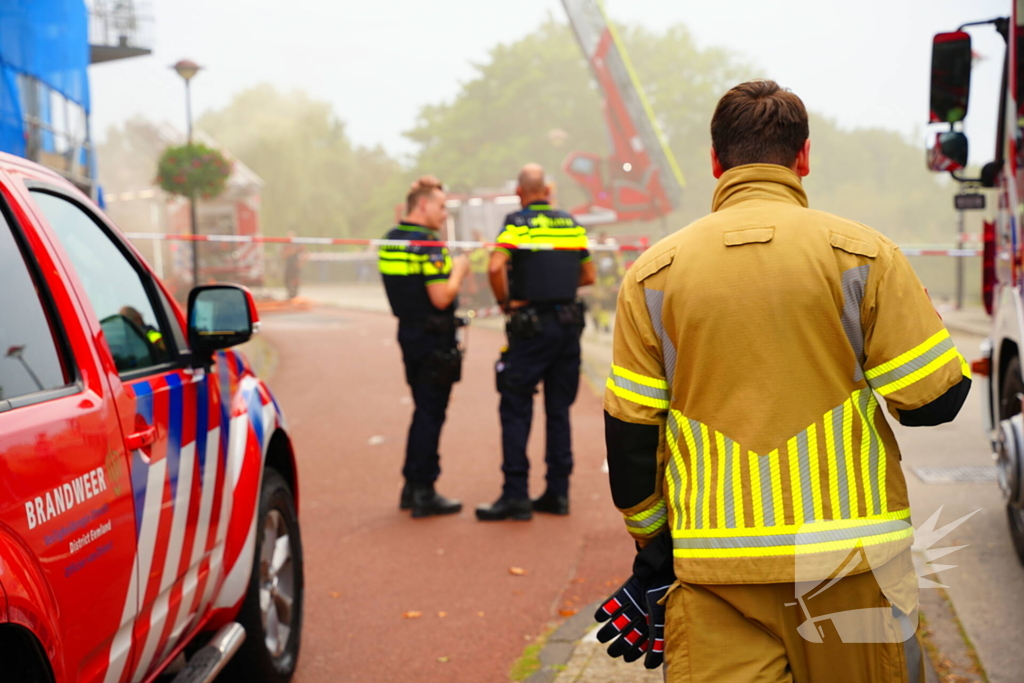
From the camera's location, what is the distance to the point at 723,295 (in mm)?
2088

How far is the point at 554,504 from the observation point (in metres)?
6.29

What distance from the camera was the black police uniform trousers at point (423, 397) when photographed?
6.27 metres

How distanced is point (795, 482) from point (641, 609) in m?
0.44

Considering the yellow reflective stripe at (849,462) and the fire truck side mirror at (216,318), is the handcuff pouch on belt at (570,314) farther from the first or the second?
the yellow reflective stripe at (849,462)

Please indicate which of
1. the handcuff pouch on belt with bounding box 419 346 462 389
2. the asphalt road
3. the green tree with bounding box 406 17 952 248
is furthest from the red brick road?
the green tree with bounding box 406 17 952 248

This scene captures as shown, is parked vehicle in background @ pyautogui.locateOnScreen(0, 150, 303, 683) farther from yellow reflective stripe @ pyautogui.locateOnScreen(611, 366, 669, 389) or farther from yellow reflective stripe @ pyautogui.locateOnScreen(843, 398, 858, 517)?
yellow reflective stripe @ pyautogui.locateOnScreen(843, 398, 858, 517)

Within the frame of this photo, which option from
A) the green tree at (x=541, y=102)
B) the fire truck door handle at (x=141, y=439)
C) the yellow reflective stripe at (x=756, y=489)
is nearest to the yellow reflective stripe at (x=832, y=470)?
the yellow reflective stripe at (x=756, y=489)

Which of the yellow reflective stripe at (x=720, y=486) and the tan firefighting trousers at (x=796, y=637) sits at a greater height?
the yellow reflective stripe at (x=720, y=486)

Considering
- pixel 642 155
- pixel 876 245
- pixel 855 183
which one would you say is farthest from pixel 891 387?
pixel 642 155

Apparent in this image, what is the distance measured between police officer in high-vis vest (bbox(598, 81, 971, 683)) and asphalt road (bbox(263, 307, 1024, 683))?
2028 mm

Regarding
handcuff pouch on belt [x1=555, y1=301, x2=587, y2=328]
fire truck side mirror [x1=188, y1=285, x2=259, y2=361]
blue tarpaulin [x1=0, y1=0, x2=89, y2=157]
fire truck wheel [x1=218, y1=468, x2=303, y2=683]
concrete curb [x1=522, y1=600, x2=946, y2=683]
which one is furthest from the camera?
blue tarpaulin [x1=0, y1=0, x2=89, y2=157]

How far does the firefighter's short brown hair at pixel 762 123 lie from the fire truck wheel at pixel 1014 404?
2990 millimetres

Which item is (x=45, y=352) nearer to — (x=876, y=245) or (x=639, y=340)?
(x=639, y=340)

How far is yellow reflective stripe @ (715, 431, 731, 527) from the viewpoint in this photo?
2.09 metres
